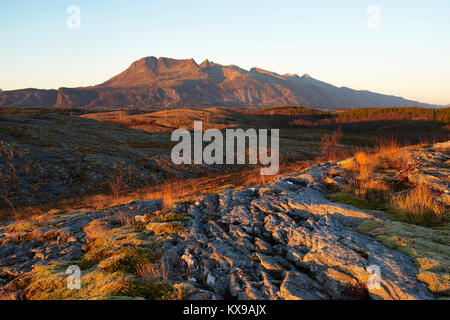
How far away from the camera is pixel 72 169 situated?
2219 centimetres

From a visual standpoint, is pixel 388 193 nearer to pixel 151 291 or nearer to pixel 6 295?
pixel 151 291

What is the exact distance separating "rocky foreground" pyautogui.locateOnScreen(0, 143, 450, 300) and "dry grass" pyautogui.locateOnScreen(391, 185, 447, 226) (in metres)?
0.61

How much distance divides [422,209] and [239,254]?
195 inches

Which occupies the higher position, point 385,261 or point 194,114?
point 194,114

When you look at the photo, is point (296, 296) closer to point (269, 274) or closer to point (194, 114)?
point (269, 274)

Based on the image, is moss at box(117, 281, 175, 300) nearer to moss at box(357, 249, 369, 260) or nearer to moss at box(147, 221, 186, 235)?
moss at box(147, 221, 186, 235)

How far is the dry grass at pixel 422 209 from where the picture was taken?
20.1 feet

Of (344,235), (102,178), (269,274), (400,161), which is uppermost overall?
(400,161)

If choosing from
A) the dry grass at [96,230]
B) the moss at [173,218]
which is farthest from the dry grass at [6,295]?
the moss at [173,218]

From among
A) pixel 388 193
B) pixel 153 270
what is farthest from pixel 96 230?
pixel 388 193

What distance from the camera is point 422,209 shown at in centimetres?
628

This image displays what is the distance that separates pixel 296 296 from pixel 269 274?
32.2 inches

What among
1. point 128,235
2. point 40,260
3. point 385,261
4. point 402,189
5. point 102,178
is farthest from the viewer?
point 102,178
